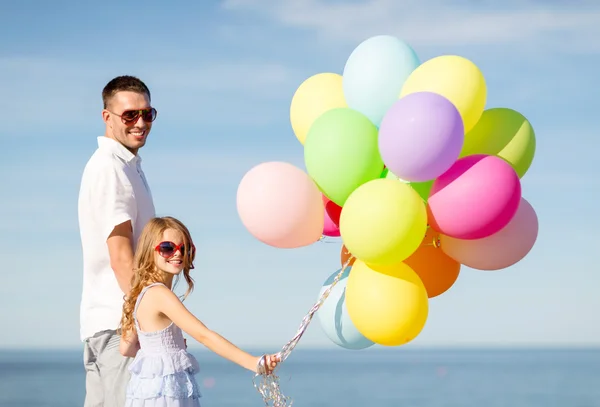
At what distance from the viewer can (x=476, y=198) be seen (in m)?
3.84

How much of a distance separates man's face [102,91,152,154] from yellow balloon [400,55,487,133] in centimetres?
122

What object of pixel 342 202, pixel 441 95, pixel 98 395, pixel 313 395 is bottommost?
pixel 98 395

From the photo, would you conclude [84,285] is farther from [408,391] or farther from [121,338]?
[408,391]

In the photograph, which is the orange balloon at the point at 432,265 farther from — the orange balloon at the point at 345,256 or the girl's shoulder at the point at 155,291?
the girl's shoulder at the point at 155,291

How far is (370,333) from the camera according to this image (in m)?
4.05

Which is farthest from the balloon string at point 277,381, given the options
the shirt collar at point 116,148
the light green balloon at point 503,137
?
the shirt collar at point 116,148

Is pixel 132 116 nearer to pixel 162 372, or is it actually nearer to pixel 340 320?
pixel 162 372

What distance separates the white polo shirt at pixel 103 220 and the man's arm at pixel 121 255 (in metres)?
0.04

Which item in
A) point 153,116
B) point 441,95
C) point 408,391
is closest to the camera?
point 441,95

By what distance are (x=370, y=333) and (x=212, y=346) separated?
2.52 ft

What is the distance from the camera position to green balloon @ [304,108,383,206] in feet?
13.1

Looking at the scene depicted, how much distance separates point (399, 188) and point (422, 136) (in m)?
0.25

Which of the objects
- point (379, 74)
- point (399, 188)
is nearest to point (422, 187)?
point (399, 188)

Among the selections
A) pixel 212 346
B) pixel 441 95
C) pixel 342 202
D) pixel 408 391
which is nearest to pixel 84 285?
pixel 212 346
